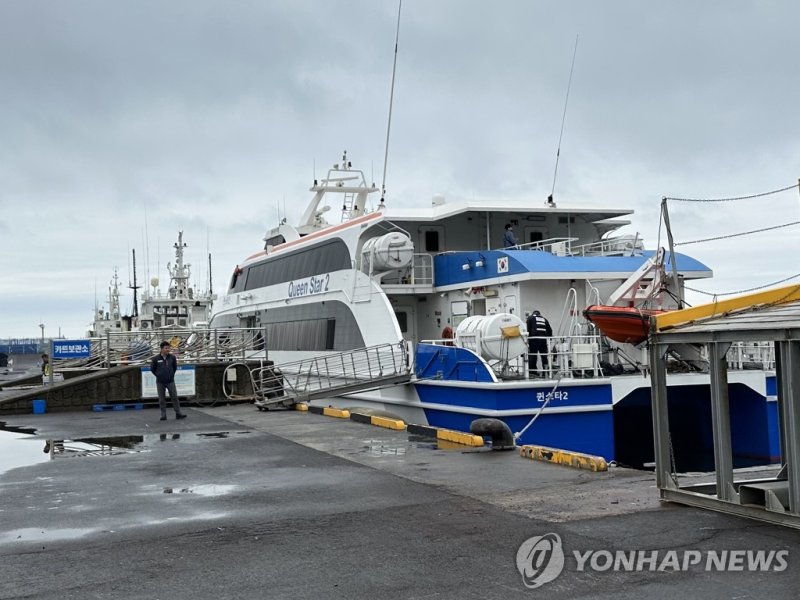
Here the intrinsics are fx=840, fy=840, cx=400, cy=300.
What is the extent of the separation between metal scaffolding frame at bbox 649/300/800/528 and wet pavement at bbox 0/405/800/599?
205 mm

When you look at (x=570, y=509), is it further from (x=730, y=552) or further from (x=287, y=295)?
(x=287, y=295)

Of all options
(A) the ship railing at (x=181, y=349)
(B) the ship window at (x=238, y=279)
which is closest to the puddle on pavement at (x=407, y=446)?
(A) the ship railing at (x=181, y=349)

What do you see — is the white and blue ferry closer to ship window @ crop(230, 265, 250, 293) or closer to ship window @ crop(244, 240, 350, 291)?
ship window @ crop(244, 240, 350, 291)

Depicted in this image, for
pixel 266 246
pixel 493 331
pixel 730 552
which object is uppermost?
pixel 266 246

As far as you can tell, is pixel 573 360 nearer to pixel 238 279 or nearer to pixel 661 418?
pixel 661 418

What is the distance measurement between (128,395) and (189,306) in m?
23.9

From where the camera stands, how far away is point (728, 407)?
6.82 meters

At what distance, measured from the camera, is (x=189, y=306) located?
43625 mm

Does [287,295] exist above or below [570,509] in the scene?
above

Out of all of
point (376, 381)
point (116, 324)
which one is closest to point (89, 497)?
point (376, 381)

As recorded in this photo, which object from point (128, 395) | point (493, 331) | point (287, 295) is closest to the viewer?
point (493, 331)

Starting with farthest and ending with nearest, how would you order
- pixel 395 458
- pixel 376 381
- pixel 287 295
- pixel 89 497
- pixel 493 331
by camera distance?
pixel 287 295, pixel 376 381, pixel 493 331, pixel 395 458, pixel 89 497

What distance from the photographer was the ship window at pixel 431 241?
19422mm

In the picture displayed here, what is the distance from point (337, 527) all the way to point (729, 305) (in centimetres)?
394
